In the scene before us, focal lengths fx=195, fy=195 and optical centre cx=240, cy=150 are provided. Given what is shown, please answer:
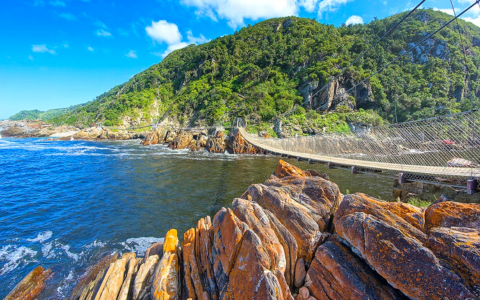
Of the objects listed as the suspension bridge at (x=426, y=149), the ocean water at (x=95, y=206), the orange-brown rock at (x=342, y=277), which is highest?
the suspension bridge at (x=426, y=149)

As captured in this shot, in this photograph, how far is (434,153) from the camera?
20.5 ft

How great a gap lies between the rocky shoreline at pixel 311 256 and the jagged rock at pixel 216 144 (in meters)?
22.9

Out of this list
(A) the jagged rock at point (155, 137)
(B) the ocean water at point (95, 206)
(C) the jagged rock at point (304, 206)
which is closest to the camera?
(C) the jagged rock at point (304, 206)

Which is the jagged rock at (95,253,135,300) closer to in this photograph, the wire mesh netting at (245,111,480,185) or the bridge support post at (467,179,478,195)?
the wire mesh netting at (245,111,480,185)

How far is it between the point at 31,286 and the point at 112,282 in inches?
104

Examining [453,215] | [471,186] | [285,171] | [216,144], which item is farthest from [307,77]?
[453,215]

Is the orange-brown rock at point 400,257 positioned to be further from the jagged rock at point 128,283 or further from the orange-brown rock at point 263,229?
the jagged rock at point 128,283

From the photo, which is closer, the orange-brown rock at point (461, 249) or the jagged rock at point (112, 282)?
the orange-brown rock at point (461, 249)

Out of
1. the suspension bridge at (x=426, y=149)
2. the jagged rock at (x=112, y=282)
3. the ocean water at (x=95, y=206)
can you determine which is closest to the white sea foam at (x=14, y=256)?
the ocean water at (x=95, y=206)

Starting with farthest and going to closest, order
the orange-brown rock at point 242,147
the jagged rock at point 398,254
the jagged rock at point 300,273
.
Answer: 1. the orange-brown rock at point 242,147
2. the jagged rock at point 300,273
3. the jagged rock at point 398,254

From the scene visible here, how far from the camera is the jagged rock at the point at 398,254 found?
2361 millimetres

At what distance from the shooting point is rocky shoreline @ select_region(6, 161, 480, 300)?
255 centimetres

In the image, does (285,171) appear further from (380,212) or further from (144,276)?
(144,276)

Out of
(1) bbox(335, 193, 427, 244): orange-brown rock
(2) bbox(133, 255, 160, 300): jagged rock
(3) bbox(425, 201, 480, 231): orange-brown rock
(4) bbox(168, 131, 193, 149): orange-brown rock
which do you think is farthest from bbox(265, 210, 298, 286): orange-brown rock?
(4) bbox(168, 131, 193, 149): orange-brown rock
